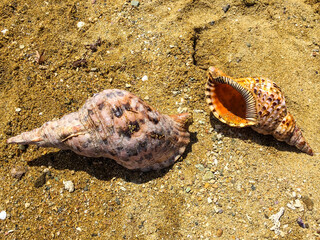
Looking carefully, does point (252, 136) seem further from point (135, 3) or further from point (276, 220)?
point (135, 3)

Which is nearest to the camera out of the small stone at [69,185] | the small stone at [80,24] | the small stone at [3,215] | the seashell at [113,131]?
the seashell at [113,131]

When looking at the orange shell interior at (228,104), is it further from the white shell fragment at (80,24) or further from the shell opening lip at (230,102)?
the white shell fragment at (80,24)

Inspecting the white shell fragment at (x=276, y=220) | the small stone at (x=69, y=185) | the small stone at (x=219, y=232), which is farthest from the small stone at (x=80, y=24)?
the white shell fragment at (x=276, y=220)

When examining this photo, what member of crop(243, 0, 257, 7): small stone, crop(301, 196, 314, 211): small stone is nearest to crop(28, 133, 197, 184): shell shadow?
crop(301, 196, 314, 211): small stone

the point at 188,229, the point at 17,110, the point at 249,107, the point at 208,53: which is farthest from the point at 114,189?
the point at 208,53

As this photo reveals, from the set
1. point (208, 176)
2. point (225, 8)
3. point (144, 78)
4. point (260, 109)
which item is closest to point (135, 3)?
point (144, 78)
